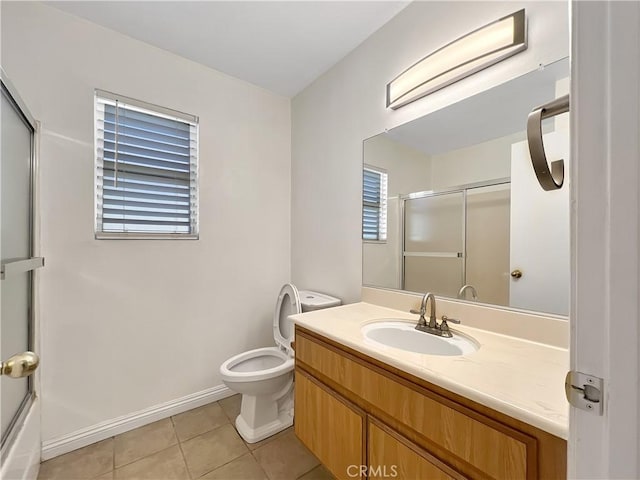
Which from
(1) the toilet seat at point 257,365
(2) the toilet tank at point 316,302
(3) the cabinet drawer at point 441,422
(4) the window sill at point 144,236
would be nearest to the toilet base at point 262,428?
(1) the toilet seat at point 257,365

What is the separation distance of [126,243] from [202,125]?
978 millimetres

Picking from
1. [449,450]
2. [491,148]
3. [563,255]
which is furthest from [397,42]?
[449,450]

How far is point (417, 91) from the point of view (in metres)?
1.46

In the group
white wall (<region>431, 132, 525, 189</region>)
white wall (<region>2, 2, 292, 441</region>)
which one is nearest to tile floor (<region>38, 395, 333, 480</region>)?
white wall (<region>2, 2, 292, 441</region>)

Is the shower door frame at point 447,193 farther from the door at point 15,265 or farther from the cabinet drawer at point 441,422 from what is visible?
the door at point 15,265

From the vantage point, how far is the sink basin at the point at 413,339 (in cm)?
116

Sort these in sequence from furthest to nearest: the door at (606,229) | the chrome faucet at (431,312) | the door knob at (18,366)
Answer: the chrome faucet at (431,312) < the door knob at (18,366) < the door at (606,229)

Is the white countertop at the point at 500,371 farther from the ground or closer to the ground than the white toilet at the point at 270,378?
farther from the ground

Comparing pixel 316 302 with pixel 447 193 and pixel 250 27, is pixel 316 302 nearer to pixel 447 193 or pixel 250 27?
pixel 447 193

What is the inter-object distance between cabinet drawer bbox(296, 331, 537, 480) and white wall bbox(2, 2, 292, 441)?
1.31 m

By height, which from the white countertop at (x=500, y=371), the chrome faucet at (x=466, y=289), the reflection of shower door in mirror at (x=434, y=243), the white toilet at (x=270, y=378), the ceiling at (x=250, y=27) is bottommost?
the white toilet at (x=270, y=378)

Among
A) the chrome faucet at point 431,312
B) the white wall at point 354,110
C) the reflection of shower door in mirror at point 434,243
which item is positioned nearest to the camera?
the white wall at point 354,110

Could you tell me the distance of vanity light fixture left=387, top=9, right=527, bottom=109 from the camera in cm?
114

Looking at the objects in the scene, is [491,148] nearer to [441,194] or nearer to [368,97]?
[441,194]
